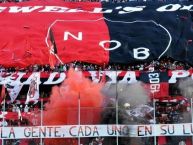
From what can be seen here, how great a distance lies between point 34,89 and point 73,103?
3.01 metres

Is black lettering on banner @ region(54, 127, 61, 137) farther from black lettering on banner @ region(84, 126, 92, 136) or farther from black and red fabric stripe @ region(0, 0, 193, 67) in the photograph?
black and red fabric stripe @ region(0, 0, 193, 67)

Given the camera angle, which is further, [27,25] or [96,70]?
[27,25]

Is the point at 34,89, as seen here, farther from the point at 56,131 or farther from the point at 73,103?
the point at 56,131

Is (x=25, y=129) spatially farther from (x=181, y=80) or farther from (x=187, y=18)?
(x=187, y=18)

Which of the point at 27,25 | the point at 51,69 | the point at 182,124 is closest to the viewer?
the point at 182,124

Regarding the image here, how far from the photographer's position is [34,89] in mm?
16422

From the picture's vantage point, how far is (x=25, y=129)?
1289cm

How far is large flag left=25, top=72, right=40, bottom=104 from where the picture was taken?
622 inches

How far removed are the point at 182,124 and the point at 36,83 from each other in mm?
5749

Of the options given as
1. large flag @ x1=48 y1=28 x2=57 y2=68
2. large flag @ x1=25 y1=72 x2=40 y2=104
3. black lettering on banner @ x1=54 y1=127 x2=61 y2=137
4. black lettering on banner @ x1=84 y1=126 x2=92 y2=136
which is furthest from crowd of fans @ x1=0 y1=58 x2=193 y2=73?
black lettering on banner @ x1=84 y1=126 x2=92 y2=136

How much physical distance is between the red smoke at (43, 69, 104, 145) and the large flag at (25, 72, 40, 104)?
639mm

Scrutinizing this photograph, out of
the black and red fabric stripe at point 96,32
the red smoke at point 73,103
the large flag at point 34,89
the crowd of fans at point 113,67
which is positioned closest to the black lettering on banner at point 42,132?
the red smoke at point 73,103

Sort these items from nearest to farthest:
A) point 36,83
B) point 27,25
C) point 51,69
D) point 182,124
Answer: point 182,124
point 36,83
point 51,69
point 27,25

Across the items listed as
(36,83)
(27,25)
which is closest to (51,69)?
(36,83)
